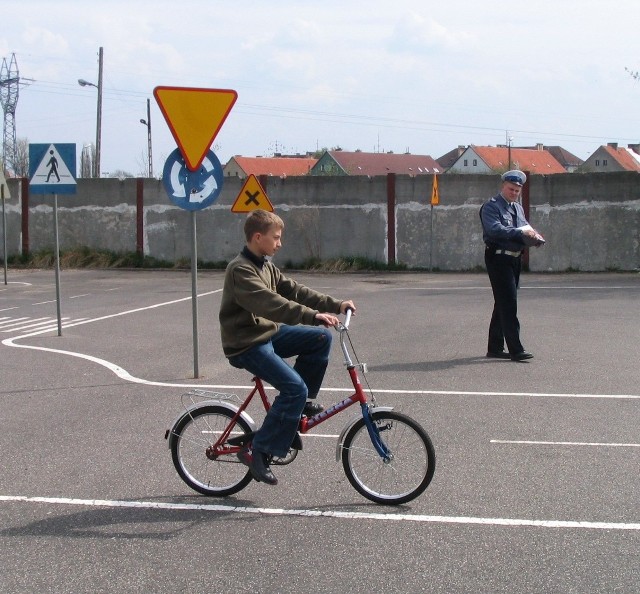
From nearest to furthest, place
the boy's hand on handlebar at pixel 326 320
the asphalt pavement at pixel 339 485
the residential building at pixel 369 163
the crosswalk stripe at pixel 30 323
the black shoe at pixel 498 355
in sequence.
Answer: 1. the asphalt pavement at pixel 339 485
2. the boy's hand on handlebar at pixel 326 320
3. the black shoe at pixel 498 355
4. the crosswalk stripe at pixel 30 323
5. the residential building at pixel 369 163

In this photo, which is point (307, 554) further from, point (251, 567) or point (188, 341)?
point (188, 341)

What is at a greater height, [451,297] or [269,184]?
[269,184]

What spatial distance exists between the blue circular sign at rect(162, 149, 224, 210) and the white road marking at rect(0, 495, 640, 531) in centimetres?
454

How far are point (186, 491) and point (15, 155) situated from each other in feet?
204

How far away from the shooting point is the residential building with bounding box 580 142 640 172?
393 feet

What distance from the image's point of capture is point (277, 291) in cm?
619

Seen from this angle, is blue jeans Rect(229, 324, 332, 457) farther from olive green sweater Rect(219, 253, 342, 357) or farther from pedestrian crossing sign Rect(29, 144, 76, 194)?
pedestrian crossing sign Rect(29, 144, 76, 194)

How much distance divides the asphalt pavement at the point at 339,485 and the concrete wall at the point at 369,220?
525 inches

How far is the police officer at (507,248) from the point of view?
11.1 meters

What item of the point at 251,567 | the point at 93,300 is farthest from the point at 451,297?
the point at 251,567

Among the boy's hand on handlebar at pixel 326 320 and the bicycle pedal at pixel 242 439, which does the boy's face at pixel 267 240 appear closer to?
the boy's hand on handlebar at pixel 326 320

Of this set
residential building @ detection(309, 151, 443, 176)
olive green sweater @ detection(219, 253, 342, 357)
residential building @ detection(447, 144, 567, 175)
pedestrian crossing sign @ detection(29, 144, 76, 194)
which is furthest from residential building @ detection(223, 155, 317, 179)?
olive green sweater @ detection(219, 253, 342, 357)

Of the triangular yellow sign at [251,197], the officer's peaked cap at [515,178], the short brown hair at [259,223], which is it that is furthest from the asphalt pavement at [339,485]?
the triangular yellow sign at [251,197]

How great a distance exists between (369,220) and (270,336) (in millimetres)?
22688
